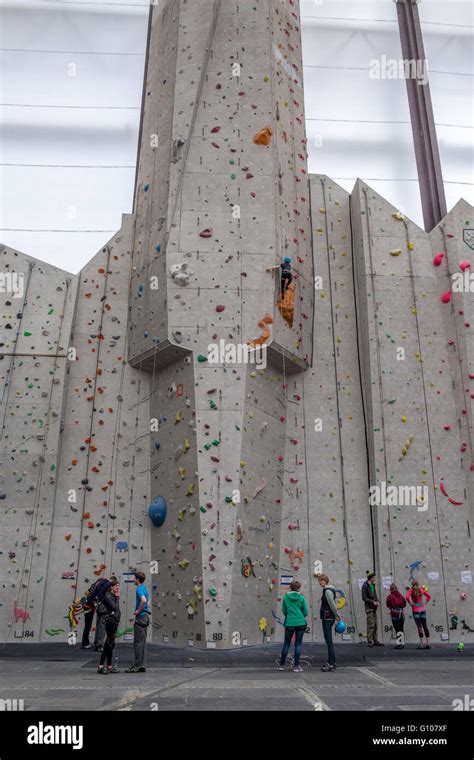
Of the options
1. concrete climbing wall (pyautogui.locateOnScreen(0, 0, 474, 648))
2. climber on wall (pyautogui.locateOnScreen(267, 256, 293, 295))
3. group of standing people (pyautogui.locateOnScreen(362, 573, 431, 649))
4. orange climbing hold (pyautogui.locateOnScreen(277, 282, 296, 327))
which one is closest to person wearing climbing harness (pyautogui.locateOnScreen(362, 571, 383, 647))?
group of standing people (pyautogui.locateOnScreen(362, 573, 431, 649))

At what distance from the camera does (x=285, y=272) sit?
12898mm

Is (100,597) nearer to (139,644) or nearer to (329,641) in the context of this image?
(139,644)

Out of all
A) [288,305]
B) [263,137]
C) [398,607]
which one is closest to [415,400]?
[288,305]

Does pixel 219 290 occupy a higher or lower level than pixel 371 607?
higher

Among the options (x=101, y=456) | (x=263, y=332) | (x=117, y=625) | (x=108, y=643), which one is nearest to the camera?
(x=108, y=643)

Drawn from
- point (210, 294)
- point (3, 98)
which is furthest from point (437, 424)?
point (3, 98)

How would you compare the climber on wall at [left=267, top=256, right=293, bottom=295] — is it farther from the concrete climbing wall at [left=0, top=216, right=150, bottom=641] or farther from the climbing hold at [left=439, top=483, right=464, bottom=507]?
A: the climbing hold at [left=439, top=483, right=464, bottom=507]

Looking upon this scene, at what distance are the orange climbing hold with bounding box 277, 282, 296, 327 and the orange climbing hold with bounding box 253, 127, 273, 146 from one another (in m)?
3.11

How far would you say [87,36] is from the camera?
60.6 ft

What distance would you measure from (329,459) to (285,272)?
3.85 meters

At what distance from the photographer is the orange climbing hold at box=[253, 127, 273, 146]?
13.8 meters

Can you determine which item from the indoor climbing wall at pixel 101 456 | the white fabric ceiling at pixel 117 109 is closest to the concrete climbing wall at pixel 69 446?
the indoor climbing wall at pixel 101 456

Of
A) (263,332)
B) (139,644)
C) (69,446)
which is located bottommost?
(139,644)

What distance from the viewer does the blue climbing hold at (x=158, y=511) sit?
488 inches
